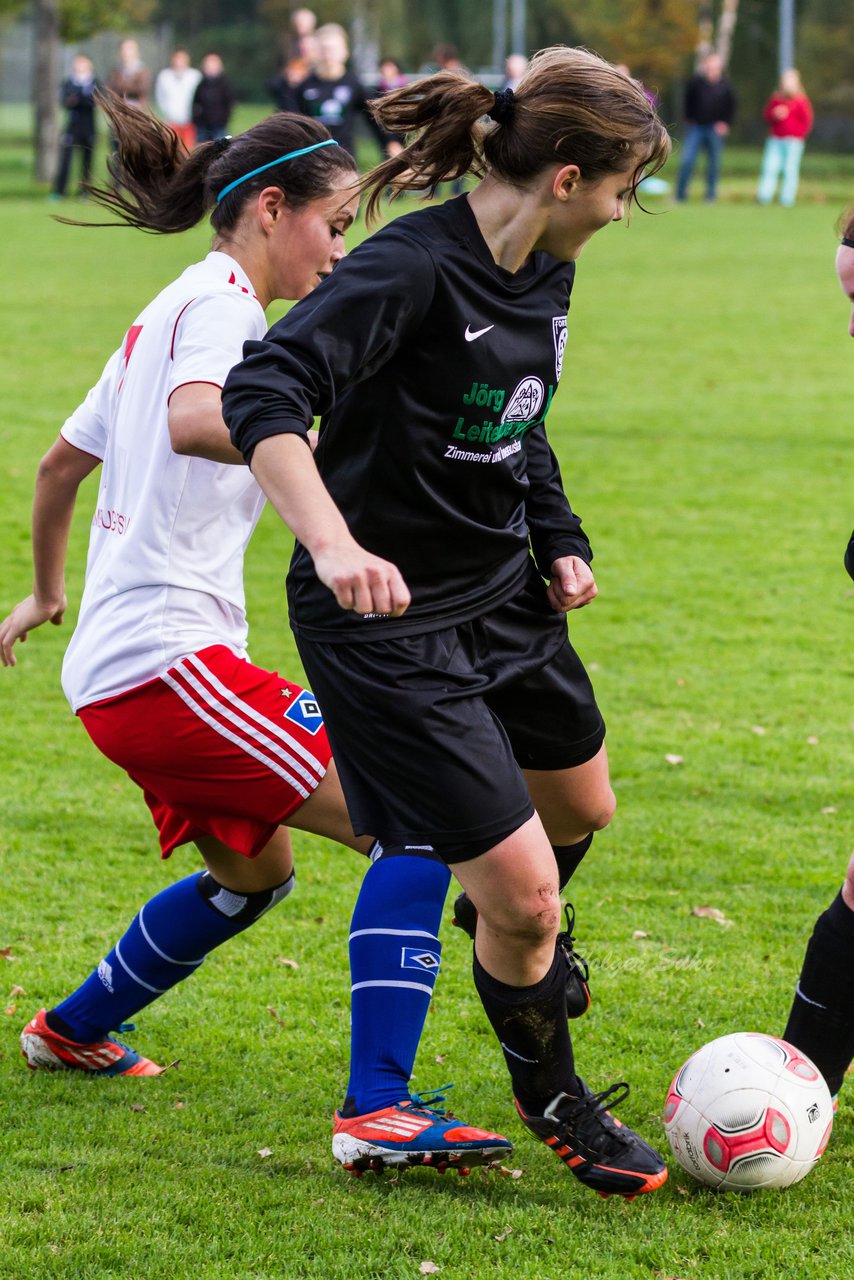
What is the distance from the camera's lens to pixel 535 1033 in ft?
9.63

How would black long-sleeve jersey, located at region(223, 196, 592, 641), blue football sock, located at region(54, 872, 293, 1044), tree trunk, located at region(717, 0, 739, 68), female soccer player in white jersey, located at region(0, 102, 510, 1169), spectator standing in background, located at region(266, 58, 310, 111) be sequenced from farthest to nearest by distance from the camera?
tree trunk, located at region(717, 0, 739, 68), spectator standing in background, located at region(266, 58, 310, 111), blue football sock, located at region(54, 872, 293, 1044), female soccer player in white jersey, located at region(0, 102, 510, 1169), black long-sleeve jersey, located at region(223, 196, 592, 641)

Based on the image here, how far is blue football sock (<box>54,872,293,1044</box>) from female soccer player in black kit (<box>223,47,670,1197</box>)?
26.2 inches

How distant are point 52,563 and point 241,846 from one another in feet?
2.63

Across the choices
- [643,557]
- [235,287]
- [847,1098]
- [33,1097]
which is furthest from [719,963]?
[643,557]

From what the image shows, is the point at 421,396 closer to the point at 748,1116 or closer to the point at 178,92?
the point at 748,1116

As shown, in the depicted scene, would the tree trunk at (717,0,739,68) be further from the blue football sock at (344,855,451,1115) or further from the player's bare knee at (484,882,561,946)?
the player's bare knee at (484,882,561,946)

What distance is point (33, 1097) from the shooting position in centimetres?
343

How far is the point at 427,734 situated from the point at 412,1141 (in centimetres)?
76

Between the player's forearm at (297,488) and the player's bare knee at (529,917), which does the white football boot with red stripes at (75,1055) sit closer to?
the player's bare knee at (529,917)

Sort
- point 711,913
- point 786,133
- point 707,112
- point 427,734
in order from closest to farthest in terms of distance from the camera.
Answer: point 427,734 < point 711,913 < point 707,112 < point 786,133

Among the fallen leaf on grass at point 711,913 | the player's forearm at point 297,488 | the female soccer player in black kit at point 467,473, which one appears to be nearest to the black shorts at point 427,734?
the female soccer player in black kit at point 467,473

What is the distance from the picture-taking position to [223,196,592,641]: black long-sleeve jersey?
2.57 meters

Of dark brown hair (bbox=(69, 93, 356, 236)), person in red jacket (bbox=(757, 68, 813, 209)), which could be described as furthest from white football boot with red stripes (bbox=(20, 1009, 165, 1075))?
person in red jacket (bbox=(757, 68, 813, 209))

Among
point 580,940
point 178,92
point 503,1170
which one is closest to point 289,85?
point 178,92
